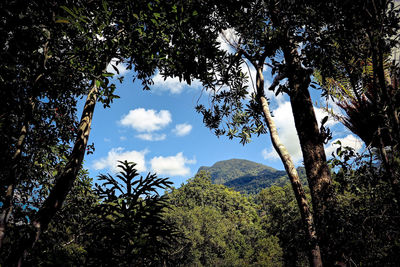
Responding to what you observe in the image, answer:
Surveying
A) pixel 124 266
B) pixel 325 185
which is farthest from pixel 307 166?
pixel 124 266

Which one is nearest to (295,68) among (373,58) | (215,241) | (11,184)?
(373,58)

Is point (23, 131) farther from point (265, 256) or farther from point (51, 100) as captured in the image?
point (265, 256)

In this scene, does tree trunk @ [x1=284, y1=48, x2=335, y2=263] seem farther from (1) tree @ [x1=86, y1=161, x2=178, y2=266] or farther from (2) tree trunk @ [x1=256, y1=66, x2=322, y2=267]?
(1) tree @ [x1=86, y1=161, x2=178, y2=266]

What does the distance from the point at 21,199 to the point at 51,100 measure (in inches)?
93.4

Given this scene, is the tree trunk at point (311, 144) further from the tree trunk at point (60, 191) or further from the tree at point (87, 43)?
the tree trunk at point (60, 191)

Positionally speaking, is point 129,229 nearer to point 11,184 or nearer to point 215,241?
point 11,184

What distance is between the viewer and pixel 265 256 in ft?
78.3

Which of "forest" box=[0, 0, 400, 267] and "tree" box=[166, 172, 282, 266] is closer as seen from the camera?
"forest" box=[0, 0, 400, 267]

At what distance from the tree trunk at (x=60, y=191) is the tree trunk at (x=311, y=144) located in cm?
337

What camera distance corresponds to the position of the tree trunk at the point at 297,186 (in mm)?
3254

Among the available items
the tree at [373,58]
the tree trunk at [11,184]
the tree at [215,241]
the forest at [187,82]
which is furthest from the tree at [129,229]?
the tree at [215,241]

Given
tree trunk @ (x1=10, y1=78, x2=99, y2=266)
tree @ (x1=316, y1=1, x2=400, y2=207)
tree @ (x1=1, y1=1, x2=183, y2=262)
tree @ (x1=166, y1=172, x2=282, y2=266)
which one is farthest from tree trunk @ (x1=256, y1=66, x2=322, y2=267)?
tree @ (x1=166, y1=172, x2=282, y2=266)

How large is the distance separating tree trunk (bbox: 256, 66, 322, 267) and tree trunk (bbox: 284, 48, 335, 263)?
205mm

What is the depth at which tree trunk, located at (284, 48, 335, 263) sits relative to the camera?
10.3 ft
